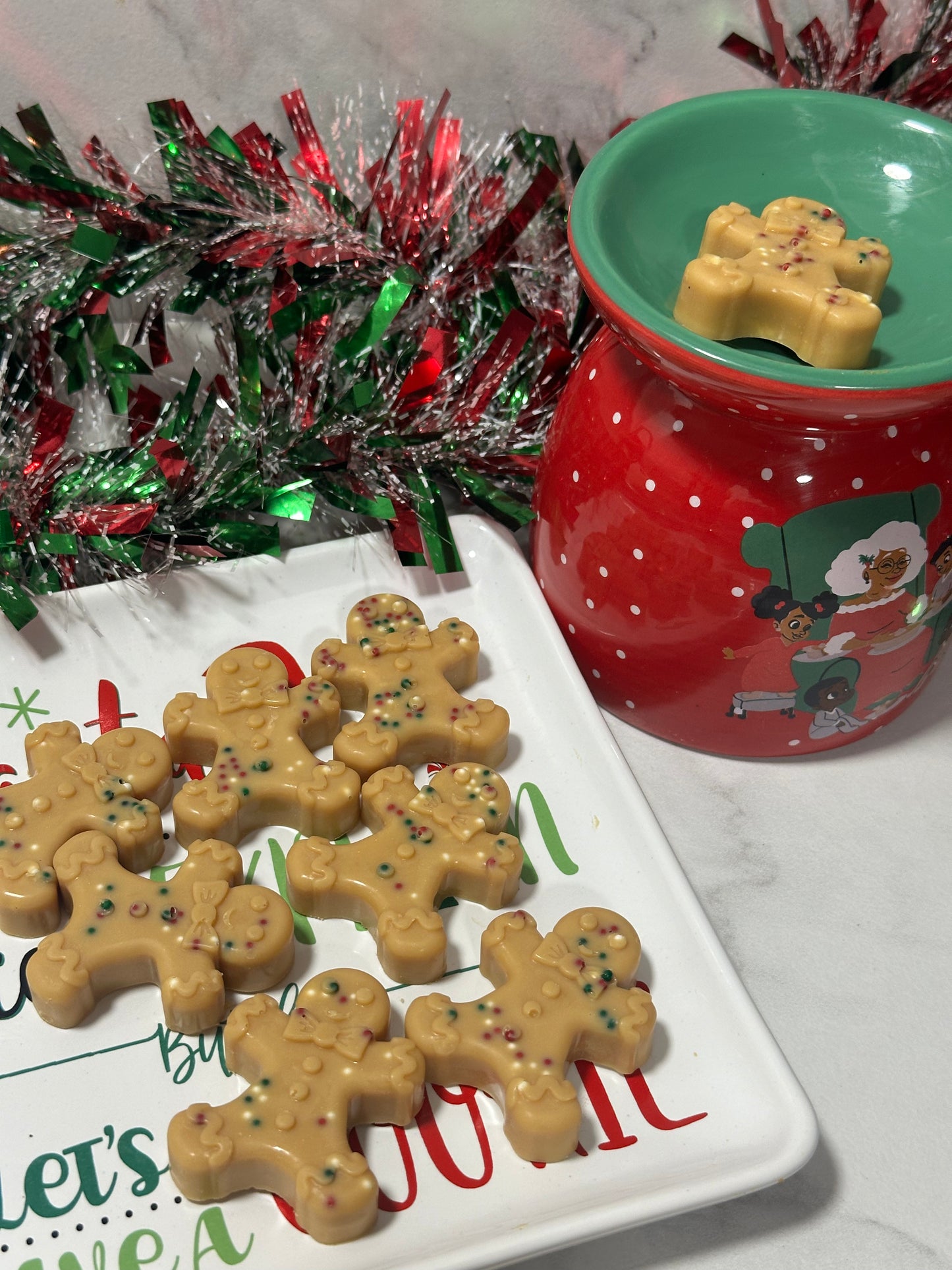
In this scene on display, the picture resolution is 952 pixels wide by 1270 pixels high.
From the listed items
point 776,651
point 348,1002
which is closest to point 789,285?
point 776,651

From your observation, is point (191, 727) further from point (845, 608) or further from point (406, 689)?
point (845, 608)

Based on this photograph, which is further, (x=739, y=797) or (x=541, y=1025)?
(x=739, y=797)

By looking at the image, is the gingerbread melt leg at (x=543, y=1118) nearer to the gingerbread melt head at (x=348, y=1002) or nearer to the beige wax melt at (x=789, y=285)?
the gingerbread melt head at (x=348, y=1002)

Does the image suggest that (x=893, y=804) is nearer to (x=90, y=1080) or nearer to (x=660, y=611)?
(x=660, y=611)

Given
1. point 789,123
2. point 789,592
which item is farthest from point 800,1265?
point 789,123

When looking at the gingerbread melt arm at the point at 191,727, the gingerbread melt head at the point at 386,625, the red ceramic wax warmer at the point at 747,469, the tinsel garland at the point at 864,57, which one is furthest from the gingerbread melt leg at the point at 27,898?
the tinsel garland at the point at 864,57
